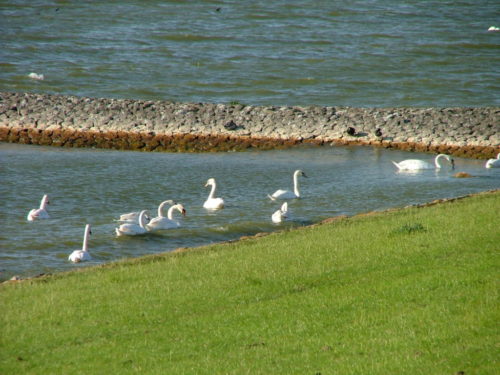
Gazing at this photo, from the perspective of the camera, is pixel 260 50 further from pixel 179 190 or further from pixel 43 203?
pixel 43 203

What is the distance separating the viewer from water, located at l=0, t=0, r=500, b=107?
4219 cm

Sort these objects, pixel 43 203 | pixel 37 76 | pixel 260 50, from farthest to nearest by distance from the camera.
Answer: pixel 260 50 < pixel 37 76 < pixel 43 203

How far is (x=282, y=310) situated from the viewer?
9.96 metres

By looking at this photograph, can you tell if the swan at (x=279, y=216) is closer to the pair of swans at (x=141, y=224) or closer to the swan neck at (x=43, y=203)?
the pair of swans at (x=141, y=224)

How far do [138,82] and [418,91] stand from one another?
15.7m

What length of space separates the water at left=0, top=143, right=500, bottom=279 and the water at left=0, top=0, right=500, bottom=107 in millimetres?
10892

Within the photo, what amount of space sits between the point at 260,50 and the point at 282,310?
45.0 meters

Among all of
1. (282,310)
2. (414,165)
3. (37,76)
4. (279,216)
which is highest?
(37,76)

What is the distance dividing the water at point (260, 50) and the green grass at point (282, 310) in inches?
1048

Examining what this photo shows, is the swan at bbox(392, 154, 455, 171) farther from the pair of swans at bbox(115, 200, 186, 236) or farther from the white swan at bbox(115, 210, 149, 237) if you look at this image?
the white swan at bbox(115, 210, 149, 237)

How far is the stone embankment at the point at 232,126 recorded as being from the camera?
1234 inches

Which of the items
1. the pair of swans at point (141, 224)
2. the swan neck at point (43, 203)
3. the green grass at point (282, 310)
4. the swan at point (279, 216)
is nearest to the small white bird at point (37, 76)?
the swan neck at point (43, 203)

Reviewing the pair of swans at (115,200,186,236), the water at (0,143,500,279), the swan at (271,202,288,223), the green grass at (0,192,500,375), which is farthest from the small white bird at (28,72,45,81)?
the green grass at (0,192,500,375)

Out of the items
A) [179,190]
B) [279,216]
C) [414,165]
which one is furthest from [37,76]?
[279,216]
